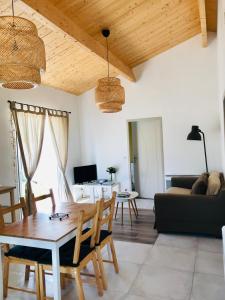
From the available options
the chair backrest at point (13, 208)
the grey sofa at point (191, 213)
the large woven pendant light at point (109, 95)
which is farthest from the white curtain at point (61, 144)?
the chair backrest at point (13, 208)

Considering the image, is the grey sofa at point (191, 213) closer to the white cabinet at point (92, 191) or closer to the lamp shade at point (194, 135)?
the lamp shade at point (194, 135)

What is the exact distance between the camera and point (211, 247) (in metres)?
3.22

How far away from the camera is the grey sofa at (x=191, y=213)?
3457 mm

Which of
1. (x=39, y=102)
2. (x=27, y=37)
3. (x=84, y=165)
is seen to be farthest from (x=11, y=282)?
(x=84, y=165)

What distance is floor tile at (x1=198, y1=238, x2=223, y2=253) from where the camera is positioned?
315 centimetres

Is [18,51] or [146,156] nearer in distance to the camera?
[18,51]

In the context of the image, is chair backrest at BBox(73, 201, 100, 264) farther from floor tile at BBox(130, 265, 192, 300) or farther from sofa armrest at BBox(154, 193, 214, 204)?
sofa armrest at BBox(154, 193, 214, 204)

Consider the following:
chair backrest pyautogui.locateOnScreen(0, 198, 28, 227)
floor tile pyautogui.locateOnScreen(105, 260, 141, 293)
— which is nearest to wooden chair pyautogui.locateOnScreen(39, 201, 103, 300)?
floor tile pyautogui.locateOnScreen(105, 260, 141, 293)

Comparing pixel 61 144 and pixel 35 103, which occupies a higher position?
pixel 35 103

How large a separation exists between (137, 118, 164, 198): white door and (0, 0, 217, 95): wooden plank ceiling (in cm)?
134

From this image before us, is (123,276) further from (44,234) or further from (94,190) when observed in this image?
(94,190)

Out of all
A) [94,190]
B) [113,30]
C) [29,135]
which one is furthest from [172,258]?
[113,30]

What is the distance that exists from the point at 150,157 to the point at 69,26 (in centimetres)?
371

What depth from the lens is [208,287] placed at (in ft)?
7.73
